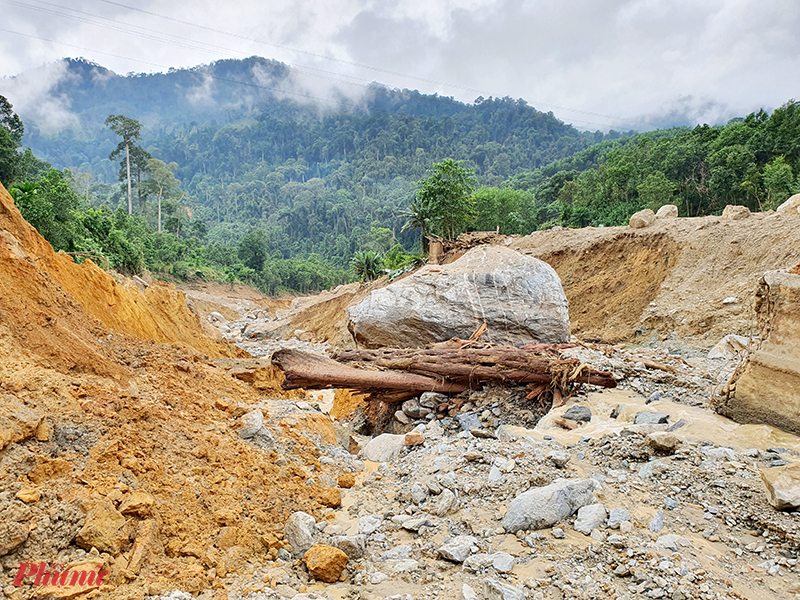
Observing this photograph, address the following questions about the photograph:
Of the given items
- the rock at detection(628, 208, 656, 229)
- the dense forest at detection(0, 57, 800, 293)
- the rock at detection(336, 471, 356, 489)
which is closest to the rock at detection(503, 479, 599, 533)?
the rock at detection(336, 471, 356, 489)

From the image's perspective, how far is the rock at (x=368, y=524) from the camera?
3.42 m

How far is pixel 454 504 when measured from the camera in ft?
11.9

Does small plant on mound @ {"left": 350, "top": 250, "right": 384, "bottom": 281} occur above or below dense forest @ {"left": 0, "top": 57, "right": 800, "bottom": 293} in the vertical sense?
below

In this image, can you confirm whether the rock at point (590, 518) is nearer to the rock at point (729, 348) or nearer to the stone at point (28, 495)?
the stone at point (28, 495)

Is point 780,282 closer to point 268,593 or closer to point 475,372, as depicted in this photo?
point 475,372

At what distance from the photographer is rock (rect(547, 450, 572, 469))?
160 inches

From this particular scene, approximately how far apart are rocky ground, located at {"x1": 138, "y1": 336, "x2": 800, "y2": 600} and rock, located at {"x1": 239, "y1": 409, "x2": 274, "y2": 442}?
0.73 m

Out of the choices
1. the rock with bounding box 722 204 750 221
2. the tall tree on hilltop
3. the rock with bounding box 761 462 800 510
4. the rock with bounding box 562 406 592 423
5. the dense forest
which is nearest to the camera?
the rock with bounding box 761 462 800 510

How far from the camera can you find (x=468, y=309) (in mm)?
10055

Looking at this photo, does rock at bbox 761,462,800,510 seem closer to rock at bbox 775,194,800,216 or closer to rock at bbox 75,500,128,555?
rock at bbox 75,500,128,555

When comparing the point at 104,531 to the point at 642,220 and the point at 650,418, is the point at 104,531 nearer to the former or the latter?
the point at 650,418

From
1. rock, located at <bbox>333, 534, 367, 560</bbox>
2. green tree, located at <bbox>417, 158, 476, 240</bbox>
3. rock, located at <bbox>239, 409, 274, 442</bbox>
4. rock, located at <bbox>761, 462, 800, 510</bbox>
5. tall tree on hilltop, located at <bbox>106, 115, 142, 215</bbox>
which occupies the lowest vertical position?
rock, located at <bbox>333, 534, 367, 560</bbox>

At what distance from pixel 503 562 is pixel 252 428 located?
9.06 ft

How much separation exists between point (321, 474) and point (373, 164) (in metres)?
124
